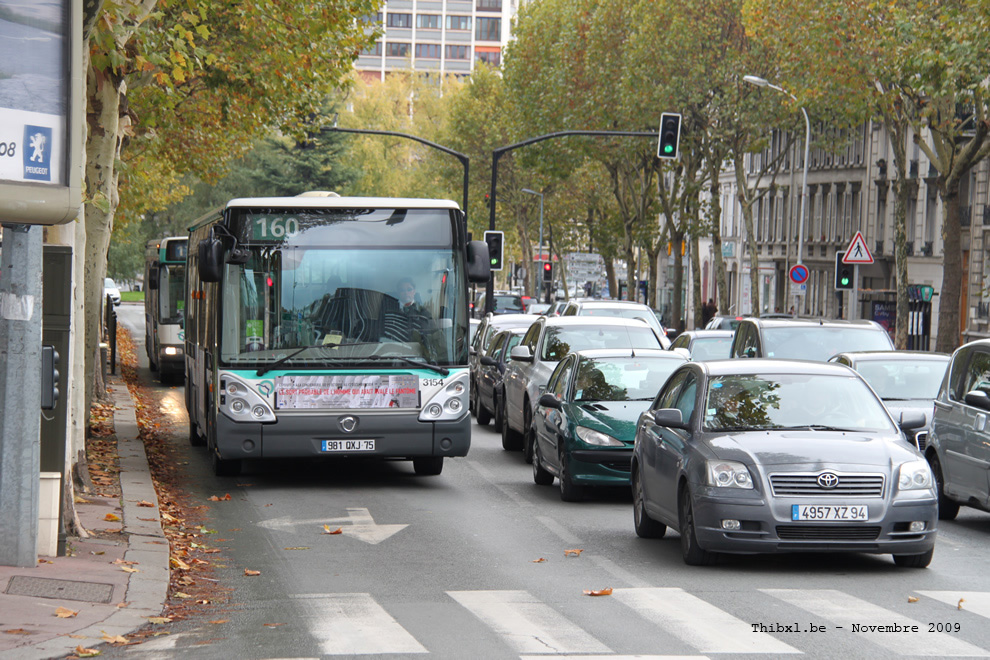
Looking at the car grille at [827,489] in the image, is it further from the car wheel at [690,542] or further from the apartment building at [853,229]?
the apartment building at [853,229]

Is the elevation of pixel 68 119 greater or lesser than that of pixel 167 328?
greater

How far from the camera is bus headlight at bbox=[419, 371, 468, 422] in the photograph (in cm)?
1537

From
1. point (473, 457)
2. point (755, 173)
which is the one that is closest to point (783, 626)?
point (473, 457)

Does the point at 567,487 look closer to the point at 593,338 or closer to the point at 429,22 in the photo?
the point at 593,338

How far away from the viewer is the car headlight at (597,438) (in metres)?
14.6

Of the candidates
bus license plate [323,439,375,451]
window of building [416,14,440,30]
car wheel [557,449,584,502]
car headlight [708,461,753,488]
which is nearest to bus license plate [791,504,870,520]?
car headlight [708,461,753,488]

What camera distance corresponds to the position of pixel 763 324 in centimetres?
2122

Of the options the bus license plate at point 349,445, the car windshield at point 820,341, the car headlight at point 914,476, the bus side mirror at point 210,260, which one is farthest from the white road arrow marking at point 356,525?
the car windshield at point 820,341

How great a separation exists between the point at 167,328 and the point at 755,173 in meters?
52.8

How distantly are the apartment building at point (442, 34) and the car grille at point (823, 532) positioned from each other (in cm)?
15640

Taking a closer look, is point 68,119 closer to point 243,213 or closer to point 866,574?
point 866,574

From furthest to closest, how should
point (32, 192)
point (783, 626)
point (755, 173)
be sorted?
point (755, 173) < point (783, 626) < point (32, 192)

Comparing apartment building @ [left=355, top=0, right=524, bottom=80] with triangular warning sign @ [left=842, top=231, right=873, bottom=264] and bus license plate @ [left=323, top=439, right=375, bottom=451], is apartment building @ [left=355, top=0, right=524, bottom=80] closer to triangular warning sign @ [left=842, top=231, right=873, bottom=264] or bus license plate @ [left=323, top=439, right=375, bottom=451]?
triangular warning sign @ [left=842, top=231, right=873, bottom=264]

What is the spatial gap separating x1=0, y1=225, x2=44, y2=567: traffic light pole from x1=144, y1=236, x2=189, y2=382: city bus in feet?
71.1
